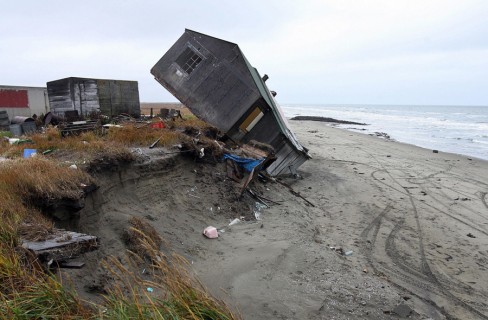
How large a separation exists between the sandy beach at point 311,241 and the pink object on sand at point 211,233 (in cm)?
16

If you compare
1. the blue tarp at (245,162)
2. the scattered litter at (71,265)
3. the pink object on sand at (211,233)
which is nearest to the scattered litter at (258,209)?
the blue tarp at (245,162)

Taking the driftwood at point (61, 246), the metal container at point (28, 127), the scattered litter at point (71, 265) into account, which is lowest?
the scattered litter at point (71, 265)

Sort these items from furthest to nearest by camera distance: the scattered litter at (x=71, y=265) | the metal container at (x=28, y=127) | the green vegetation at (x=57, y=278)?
the metal container at (x=28, y=127), the scattered litter at (x=71, y=265), the green vegetation at (x=57, y=278)

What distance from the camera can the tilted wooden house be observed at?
1362cm

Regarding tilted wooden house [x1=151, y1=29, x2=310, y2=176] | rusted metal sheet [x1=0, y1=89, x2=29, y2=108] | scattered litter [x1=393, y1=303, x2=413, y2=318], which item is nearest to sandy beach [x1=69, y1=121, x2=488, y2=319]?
scattered litter [x1=393, y1=303, x2=413, y2=318]

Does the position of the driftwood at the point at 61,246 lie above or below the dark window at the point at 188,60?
below

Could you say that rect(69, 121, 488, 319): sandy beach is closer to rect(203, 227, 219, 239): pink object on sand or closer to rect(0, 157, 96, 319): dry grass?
rect(203, 227, 219, 239): pink object on sand

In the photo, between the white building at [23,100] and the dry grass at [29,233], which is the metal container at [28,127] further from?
the dry grass at [29,233]

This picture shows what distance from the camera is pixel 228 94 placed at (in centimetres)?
1389

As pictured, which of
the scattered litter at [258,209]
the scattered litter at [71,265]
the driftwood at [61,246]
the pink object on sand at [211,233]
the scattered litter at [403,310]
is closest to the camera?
the driftwood at [61,246]

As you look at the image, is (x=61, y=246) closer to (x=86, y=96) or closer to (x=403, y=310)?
(x=403, y=310)

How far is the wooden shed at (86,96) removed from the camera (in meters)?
16.8

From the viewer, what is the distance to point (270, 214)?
30.9 feet

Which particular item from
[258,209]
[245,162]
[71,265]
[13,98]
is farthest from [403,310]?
[13,98]
